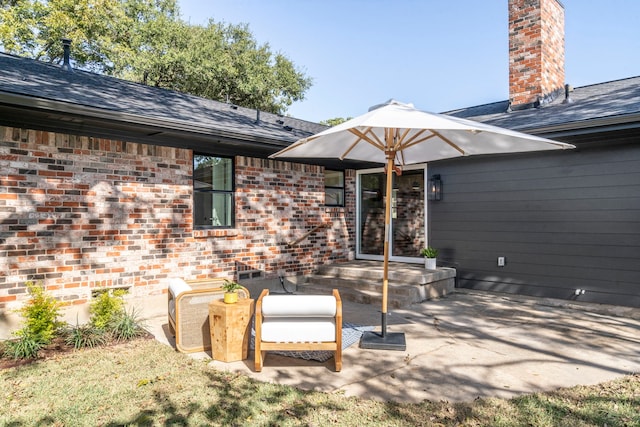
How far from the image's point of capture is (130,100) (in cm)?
611

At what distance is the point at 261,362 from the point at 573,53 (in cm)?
1113

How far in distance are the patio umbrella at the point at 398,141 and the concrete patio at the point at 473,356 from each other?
1.63 feet

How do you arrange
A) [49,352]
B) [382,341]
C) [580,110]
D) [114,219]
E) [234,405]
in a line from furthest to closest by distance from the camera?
1. [580,110]
2. [114,219]
3. [382,341]
4. [49,352]
5. [234,405]

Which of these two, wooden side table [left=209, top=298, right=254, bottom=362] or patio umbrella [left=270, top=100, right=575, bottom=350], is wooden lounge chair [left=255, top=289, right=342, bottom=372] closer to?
wooden side table [left=209, top=298, right=254, bottom=362]

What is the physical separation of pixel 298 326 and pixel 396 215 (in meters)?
5.29

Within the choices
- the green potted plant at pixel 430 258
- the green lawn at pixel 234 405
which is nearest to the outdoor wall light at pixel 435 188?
the green potted plant at pixel 430 258

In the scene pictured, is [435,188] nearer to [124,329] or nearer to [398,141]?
[398,141]

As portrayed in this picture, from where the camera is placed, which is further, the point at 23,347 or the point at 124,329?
the point at 124,329

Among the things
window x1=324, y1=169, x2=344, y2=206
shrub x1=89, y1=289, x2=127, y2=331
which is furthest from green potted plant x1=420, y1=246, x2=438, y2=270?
shrub x1=89, y1=289, x2=127, y2=331

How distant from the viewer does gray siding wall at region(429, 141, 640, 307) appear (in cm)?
563

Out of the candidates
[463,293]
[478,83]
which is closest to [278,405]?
[463,293]

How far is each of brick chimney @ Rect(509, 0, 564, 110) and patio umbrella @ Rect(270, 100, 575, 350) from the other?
4.26 metres

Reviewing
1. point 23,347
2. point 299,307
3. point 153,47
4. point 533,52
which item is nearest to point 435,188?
point 533,52

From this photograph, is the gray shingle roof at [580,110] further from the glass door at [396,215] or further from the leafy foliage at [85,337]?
the leafy foliage at [85,337]
